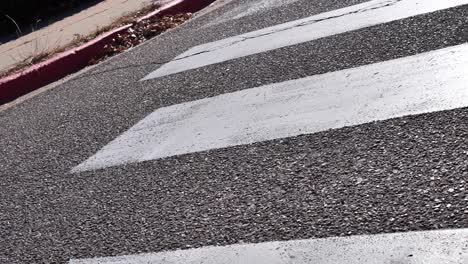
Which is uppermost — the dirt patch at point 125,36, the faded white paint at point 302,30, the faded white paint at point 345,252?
the faded white paint at point 345,252

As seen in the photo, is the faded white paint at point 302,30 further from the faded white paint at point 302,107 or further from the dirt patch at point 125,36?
the dirt patch at point 125,36

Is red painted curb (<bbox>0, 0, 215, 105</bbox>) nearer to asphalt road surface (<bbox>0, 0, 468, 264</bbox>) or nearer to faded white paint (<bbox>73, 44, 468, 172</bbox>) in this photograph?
asphalt road surface (<bbox>0, 0, 468, 264</bbox>)

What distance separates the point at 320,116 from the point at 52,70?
448 cm

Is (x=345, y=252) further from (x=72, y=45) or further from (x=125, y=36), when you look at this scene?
(x=72, y=45)

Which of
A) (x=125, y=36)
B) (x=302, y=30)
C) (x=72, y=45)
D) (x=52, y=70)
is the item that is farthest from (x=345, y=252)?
(x=72, y=45)

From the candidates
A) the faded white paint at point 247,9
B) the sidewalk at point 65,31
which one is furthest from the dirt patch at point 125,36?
the faded white paint at point 247,9

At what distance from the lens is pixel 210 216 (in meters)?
3.25

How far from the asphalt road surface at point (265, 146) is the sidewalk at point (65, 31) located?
2.30m

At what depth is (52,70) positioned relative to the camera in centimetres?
767

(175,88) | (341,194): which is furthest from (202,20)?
(341,194)

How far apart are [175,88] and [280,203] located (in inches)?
96.6

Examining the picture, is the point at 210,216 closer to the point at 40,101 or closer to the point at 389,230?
the point at 389,230

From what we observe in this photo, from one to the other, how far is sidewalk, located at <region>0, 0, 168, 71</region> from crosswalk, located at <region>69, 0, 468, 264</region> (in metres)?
3.64

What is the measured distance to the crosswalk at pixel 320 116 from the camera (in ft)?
8.60
